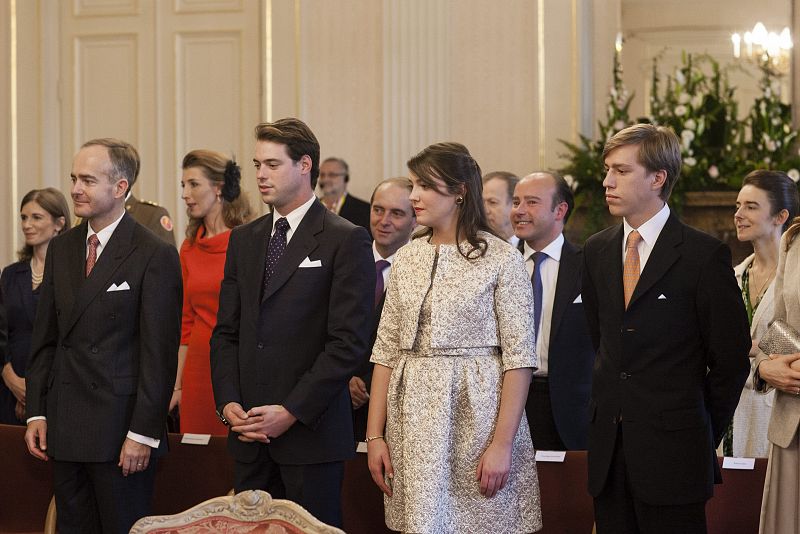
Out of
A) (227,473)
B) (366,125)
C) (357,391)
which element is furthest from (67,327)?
(366,125)

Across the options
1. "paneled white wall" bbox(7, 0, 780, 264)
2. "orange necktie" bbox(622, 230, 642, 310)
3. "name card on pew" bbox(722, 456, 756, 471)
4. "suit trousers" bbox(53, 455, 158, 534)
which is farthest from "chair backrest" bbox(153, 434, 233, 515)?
"paneled white wall" bbox(7, 0, 780, 264)

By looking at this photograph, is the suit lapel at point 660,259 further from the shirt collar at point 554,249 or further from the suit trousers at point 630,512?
the shirt collar at point 554,249

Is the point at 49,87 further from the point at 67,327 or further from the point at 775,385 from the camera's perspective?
the point at 775,385

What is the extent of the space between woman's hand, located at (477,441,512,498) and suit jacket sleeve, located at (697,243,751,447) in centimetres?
56

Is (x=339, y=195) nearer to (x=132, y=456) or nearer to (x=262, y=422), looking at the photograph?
(x=132, y=456)

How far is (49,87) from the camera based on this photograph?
313 inches

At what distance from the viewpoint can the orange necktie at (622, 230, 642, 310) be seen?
303 centimetres

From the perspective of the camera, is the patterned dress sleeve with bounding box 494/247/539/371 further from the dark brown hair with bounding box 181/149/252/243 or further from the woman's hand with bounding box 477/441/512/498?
the dark brown hair with bounding box 181/149/252/243

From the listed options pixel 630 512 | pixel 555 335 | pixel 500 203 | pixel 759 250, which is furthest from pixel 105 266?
pixel 759 250

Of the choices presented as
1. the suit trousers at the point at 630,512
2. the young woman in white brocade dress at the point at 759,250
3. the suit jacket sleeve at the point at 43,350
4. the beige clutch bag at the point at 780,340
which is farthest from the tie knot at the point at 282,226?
the young woman in white brocade dress at the point at 759,250

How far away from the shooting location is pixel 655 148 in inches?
119

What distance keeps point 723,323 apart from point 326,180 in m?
4.32

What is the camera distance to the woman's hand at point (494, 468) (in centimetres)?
291

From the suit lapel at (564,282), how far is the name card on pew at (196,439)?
1.29 metres
